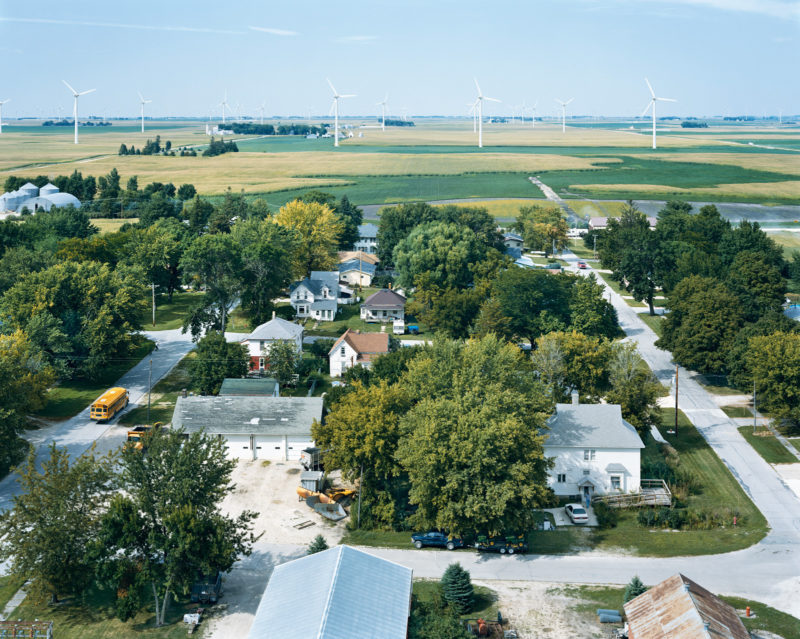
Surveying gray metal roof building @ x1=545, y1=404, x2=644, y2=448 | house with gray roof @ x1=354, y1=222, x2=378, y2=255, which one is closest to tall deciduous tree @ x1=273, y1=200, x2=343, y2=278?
house with gray roof @ x1=354, y1=222, x2=378, y2=255

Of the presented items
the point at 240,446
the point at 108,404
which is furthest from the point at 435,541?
the point at 108,404

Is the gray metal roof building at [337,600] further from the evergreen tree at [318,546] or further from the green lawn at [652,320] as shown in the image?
the green lawn at [652,320]

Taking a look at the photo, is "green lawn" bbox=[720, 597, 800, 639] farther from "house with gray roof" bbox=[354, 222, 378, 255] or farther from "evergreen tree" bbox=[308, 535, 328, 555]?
"house with gray roof" bbox=[354, 222, 378, 255]

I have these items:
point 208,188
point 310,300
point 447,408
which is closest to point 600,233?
point 310,300

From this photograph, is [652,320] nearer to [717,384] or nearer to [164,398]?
[717,384]

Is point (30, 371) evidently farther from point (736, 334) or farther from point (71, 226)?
point (71, 226)
